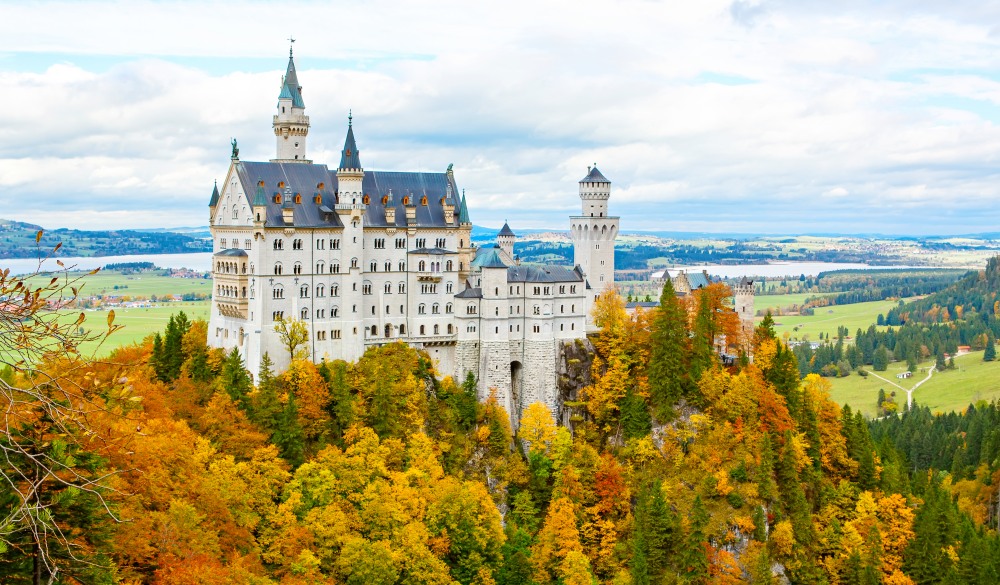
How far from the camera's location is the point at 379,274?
9200 cm

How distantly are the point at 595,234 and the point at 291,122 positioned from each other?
3276 centimetres

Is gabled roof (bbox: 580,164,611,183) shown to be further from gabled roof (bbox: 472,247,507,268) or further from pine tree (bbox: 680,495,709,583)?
pine tree (bbox: 680,495,709,583)

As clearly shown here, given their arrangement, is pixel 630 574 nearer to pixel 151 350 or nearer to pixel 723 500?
pixel 723 500

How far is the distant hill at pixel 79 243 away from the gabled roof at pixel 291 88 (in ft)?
108

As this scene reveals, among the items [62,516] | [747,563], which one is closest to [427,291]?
[747,563]

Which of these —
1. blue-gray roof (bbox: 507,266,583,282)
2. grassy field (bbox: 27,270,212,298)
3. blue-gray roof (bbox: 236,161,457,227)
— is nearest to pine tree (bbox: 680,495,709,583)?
blue-gray roof (bbox: 507,266,583,282)

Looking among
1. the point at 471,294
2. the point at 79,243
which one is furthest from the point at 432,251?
the point at 79,243

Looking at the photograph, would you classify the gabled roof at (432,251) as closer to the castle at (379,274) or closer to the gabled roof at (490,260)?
the castle at (379,274)

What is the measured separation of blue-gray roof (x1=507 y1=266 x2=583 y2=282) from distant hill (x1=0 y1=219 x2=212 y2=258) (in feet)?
150

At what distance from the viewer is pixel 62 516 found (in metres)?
38.5

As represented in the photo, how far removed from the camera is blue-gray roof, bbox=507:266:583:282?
9450cm

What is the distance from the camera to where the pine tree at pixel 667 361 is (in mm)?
90188

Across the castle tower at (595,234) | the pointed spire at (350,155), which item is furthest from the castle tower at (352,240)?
the castle tower at (595,234)

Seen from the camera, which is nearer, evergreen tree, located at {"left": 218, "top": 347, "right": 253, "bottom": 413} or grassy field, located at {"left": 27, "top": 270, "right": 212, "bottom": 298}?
evergreen tree, located at {"left": 218, "top": 347, "right": 253, "bottom": 413}
